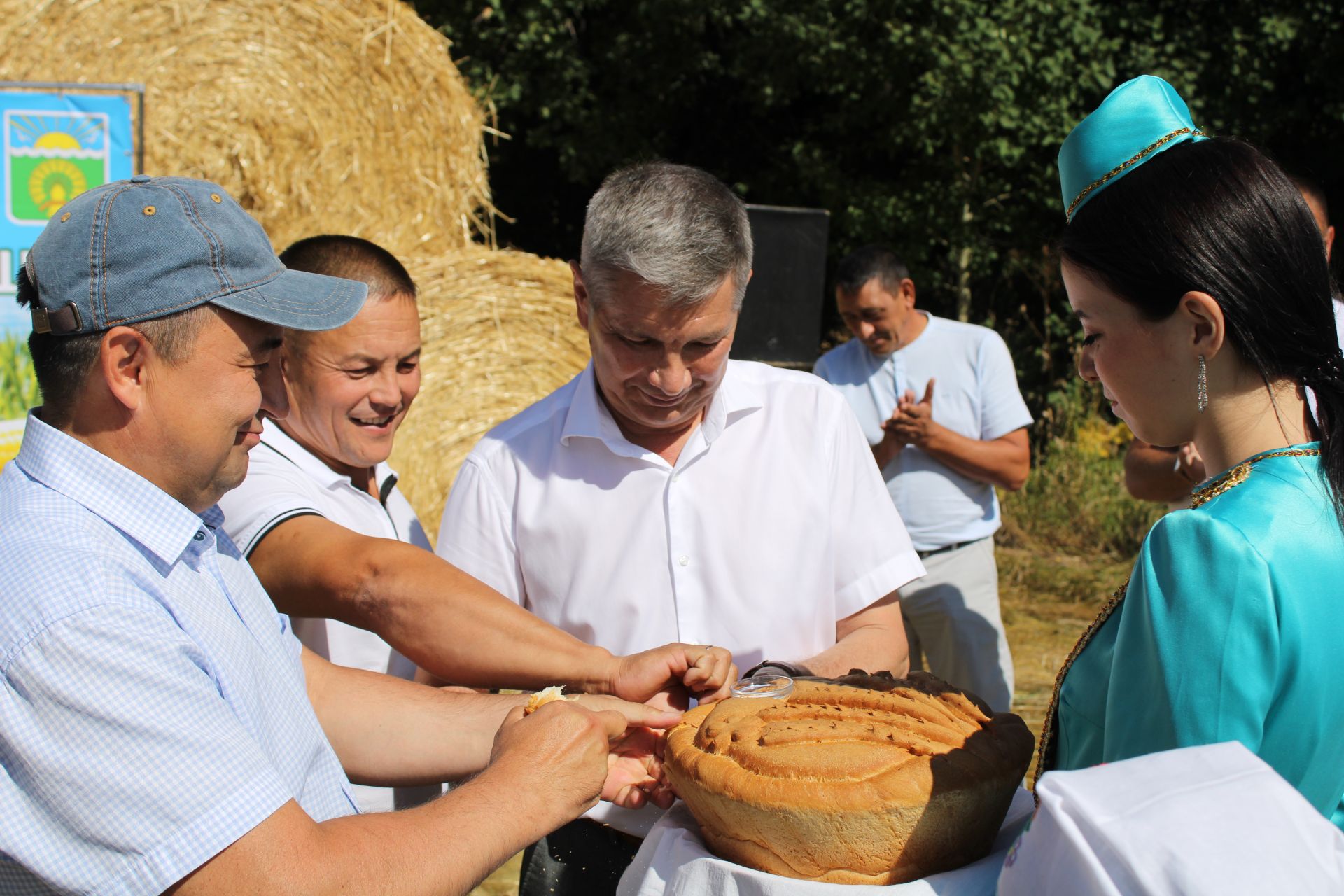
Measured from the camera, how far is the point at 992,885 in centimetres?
159

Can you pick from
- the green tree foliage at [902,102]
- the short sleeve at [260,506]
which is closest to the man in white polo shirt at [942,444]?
the short sleeve at [260,506]

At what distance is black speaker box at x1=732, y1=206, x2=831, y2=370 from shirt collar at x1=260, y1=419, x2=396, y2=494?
3.61m

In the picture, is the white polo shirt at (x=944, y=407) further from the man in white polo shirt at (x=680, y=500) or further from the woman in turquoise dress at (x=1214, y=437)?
the woman in turquoise dress at (x=1214, y=437)

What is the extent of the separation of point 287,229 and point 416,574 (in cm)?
512

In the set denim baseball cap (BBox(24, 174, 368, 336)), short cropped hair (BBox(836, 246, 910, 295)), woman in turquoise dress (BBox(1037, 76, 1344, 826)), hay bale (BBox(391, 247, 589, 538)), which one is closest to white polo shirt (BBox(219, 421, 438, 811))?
denim baseball cap (BBox(24, 174, 368, 336))

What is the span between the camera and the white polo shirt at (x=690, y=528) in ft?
8.04

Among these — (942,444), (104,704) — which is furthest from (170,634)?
(942,444)

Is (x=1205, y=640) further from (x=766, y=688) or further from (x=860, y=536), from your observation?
(x=860, y=536)

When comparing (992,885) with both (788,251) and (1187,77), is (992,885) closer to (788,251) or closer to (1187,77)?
(788,251)

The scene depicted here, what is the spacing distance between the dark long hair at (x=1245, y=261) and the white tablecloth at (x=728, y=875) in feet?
2.24

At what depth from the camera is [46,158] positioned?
426 cm

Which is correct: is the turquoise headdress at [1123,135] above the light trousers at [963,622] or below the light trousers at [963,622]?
above

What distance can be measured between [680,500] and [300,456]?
0.95 metres

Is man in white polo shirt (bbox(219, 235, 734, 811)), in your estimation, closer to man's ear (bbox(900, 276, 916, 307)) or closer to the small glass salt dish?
the small glass salt dish
